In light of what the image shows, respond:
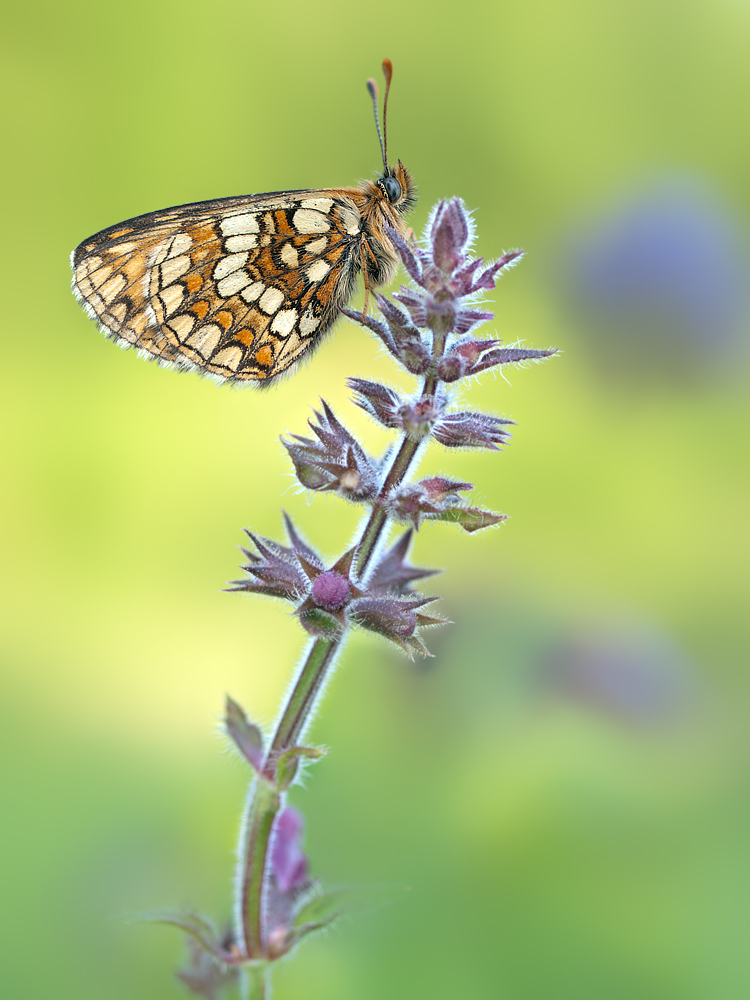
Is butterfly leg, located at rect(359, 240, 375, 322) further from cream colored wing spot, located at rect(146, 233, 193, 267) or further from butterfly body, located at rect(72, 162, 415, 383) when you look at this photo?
cream colored wing spot, located at rect(146, 233, 193, 267)

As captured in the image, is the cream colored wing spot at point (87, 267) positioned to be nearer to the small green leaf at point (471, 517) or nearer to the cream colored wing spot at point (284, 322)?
the cream colored wing spot at point (284, 322)

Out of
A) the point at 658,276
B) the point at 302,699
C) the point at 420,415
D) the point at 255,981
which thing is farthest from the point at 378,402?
the point at 658,276

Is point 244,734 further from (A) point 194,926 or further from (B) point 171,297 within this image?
(B) point 171,297

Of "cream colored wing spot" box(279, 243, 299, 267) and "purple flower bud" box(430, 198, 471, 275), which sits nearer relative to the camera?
"purple flower bud" box(430, 198, 471, 275)

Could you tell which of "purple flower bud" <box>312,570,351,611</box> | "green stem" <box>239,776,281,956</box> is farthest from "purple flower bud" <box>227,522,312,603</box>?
"green stem" <box>239,776,281,956</box>

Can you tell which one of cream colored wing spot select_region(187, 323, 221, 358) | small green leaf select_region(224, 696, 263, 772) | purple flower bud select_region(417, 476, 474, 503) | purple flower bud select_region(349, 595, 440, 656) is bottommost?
small green leaf select_region(224, 696, 263, 772)

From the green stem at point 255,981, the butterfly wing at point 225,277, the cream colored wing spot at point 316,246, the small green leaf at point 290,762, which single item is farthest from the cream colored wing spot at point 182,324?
the green stem at point 255,981

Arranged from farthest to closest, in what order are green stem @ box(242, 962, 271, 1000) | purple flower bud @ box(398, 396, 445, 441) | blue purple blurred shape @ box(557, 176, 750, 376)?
1. blue purple blurred shape @ box(557, 176, 750, 376)
2. green stem @ box(242, 962, 271, 1000)
3. purple flower bud @ box(398, 396, 445, 441)

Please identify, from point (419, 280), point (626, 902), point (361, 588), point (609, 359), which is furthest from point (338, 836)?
point (609, 359)
